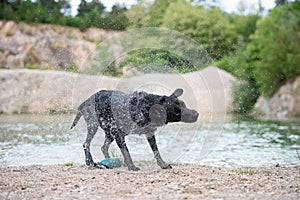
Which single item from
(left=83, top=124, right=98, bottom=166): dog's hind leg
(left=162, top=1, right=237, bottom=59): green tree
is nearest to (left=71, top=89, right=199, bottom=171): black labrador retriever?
(left=83, top=124, right=98, bottom=166): dog's hind leg

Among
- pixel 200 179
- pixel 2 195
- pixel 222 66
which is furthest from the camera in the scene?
pixel 222 66

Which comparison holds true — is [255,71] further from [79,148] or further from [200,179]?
[200,179]

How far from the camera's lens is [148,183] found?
21.1ft

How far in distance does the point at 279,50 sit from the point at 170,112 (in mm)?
22913

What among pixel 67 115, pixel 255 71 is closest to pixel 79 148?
pixel 67 115

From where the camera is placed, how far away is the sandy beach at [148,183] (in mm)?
5656

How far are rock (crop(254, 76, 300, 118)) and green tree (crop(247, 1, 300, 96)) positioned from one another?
55 centimetres

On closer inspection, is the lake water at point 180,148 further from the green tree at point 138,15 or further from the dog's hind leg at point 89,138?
the green tree at point 138,15

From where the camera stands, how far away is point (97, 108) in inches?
315

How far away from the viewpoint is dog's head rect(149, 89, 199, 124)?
7.66m

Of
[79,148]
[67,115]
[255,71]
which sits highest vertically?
[255,71]

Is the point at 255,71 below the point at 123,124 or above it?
above

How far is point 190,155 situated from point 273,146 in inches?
116

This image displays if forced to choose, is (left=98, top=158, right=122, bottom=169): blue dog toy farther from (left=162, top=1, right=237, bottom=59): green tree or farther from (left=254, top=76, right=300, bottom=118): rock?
(left=254, top=76, right=300, bottom=118): rock
